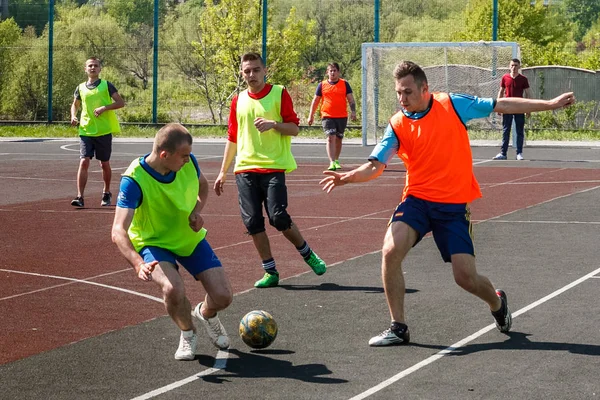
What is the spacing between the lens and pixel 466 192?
7.68m

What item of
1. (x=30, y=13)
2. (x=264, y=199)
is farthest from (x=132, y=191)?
(x=30, y=13)

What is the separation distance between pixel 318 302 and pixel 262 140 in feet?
5.81

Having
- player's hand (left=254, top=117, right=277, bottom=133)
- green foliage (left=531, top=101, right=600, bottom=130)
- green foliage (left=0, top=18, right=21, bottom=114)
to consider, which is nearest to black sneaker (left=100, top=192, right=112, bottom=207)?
player's hand (left=254, top=117, right=277, bottom=133)

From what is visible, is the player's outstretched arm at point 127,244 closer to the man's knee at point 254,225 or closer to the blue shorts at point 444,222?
the blue shorts at point 444,222

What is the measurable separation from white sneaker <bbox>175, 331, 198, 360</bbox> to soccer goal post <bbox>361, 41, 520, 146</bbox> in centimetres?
2432

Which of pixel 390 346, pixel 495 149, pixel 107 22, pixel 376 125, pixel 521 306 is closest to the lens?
pixel 390 346

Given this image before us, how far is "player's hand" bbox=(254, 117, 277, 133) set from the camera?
Answer: 9805 mm

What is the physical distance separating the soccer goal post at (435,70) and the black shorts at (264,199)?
21427mm

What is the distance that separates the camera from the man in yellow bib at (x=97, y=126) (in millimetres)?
16266

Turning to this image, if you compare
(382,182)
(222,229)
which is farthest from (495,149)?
(222,229)

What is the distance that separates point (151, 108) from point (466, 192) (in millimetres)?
31524

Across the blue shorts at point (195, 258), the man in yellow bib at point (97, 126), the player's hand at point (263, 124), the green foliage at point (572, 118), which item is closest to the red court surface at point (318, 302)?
the man in yellow bib at point (97, 126)

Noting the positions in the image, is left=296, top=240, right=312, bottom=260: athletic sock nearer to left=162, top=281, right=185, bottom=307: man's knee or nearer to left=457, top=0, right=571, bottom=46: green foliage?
left=162, top=281, right=185, bottom=307: man's knee

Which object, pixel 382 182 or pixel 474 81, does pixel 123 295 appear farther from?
pixel 474 81
